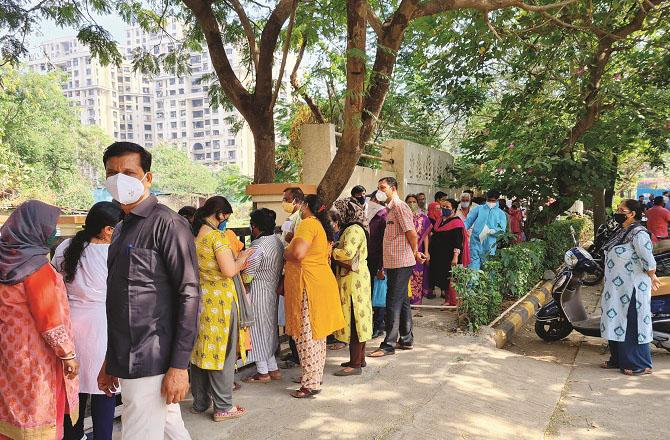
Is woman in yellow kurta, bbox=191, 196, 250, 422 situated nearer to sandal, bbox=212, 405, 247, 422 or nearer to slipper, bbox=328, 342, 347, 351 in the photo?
sandal, bbox=212, 405, 247, 422

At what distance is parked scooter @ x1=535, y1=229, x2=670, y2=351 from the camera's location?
18.7 feet

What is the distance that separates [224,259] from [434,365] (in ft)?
8.42

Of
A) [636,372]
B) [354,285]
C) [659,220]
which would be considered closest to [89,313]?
[354,285]

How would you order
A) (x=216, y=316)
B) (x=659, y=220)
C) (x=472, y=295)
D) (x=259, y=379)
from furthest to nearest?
(x=659, y=220), (x=472, y=295), (x=259, y=379), (x=216, y=316)

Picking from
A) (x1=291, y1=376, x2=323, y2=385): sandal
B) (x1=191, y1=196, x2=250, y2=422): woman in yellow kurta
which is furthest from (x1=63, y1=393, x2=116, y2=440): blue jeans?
(x1=291, y1=376, x2=323, y2=385): sandal

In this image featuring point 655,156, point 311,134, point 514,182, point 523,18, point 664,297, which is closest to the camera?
point 664,297

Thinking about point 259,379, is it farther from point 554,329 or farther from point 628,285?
point 554,329

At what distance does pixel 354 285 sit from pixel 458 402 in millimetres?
1320

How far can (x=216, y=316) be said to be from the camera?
371 centimetres

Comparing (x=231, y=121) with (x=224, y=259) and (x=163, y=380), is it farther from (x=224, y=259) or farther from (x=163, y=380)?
(x=163, y=380)

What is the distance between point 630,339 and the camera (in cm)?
514

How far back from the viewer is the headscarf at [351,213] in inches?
191

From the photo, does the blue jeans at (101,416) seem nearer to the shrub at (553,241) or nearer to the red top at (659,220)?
the shrub at (553,241)

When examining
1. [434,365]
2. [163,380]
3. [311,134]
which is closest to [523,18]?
[311,134]
